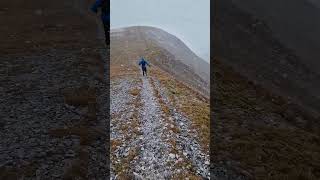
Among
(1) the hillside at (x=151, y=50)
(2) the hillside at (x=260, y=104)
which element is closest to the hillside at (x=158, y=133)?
(2) the hillside at (x=260, y=104)

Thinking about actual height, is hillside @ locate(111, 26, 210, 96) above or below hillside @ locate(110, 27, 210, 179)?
above

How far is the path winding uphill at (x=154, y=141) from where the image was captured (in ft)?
64.4

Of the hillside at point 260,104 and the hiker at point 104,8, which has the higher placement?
the hiker at point 104,8

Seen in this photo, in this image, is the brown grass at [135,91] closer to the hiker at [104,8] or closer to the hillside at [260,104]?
the hillside at [260,104]

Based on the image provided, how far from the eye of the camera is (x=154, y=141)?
22406 mm

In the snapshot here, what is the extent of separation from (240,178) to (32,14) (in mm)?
66486

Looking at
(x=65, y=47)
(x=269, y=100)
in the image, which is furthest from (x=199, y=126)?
(x=65, y=47)

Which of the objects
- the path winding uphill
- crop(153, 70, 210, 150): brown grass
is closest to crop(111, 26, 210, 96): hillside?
crop(153, 70, 210, 150): brown grass

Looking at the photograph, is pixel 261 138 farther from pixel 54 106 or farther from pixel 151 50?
pixel 151 50

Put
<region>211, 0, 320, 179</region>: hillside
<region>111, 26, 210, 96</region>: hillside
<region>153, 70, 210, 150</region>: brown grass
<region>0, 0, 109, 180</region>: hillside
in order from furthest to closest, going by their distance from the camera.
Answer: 1. <region>111, 26, 210, 96</region>: hillside
2. <region>153, 70, 210, 150</region>: brown grass
3. <region>211, 0, 320, 179</region>: hillside
4. <region>0, 0, 109, 180</region>: hillside

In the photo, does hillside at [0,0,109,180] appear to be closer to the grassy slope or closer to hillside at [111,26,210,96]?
the grassy slope

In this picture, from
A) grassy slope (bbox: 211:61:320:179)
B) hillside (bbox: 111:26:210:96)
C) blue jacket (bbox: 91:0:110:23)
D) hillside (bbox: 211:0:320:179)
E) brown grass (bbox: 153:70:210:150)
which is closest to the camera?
grassy slope (bbox: 211:61:320:179)

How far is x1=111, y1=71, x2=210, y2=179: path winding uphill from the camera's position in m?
19.6

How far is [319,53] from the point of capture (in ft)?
221
